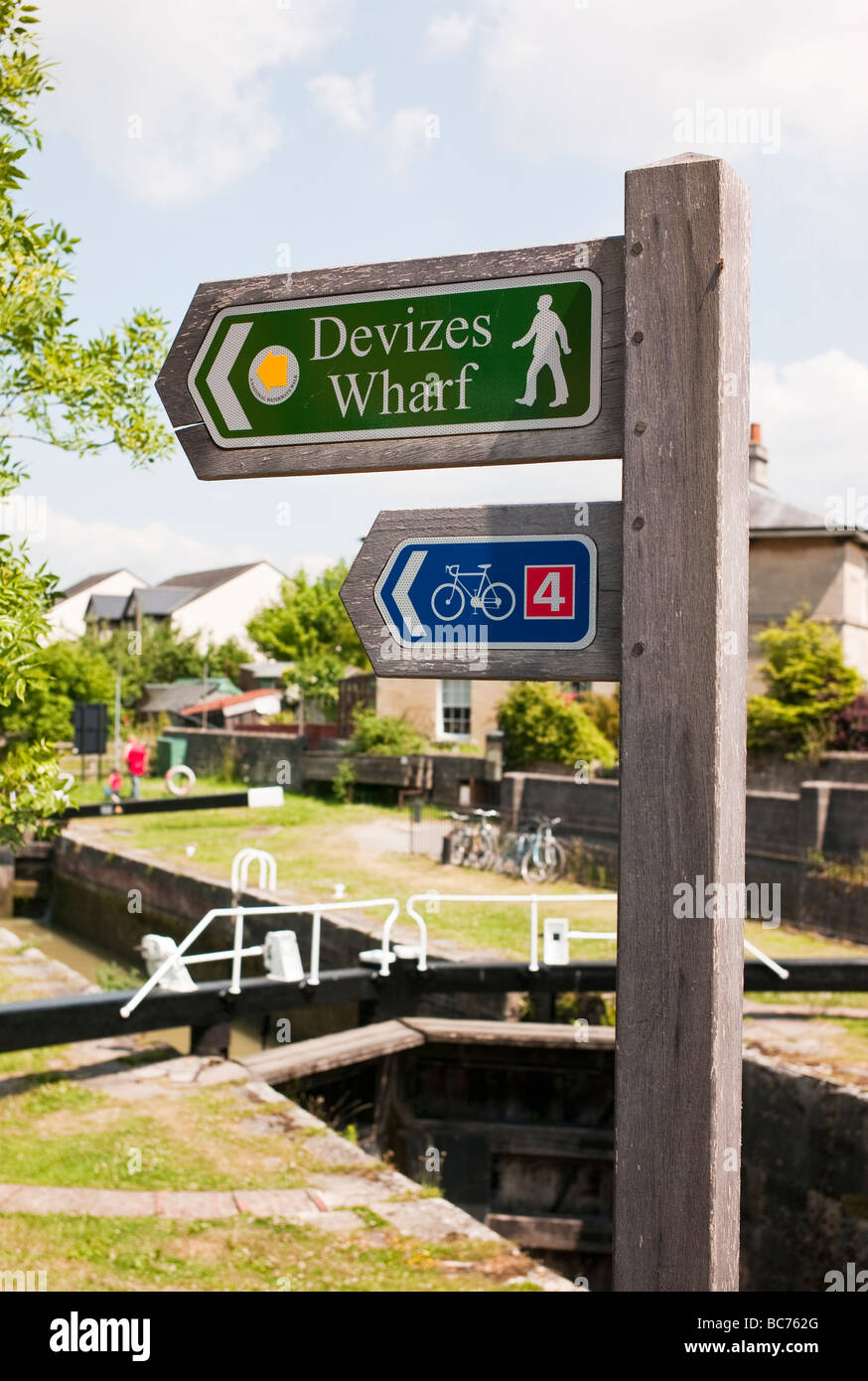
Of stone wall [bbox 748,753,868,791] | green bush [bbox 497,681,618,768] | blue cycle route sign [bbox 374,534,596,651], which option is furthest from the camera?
green bush [bbox 497,681,618,768]

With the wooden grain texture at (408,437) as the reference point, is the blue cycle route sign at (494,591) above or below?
below

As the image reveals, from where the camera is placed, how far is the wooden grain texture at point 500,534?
5.84 feet

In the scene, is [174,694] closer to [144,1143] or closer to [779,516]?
[779,516]

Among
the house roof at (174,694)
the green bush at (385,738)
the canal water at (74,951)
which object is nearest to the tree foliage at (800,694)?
the green bush at (385,738)

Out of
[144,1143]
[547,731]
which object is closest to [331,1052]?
[144,1143]

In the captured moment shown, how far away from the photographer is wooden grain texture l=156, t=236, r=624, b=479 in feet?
5.85

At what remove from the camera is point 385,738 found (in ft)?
88.1

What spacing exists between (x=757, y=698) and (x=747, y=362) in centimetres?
1889

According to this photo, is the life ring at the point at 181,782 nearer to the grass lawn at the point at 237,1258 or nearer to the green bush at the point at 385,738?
the green bush at the point at 385,738

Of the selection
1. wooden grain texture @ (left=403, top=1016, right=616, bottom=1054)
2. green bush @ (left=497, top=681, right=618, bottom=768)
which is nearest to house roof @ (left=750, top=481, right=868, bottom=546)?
green bush @ (left=497, top=681, right=618, bottom=768)

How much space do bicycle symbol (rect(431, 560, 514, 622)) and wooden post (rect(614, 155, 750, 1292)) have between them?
22cm

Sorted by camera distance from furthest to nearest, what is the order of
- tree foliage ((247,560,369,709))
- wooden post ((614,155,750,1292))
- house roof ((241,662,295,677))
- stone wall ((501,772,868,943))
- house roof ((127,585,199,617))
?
house roof ((127,585,199,617)) → house roof ((241,662,295,677)) → tree foliage ((247,560,369,709)) → stone wall ((501,772,868,943)) → wooden post ((614,155,750,1292))

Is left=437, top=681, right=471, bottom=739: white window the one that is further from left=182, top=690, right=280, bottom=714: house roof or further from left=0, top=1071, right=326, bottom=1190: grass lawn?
left=0, top=1071, right=326, bottom=1190: grass lawn
